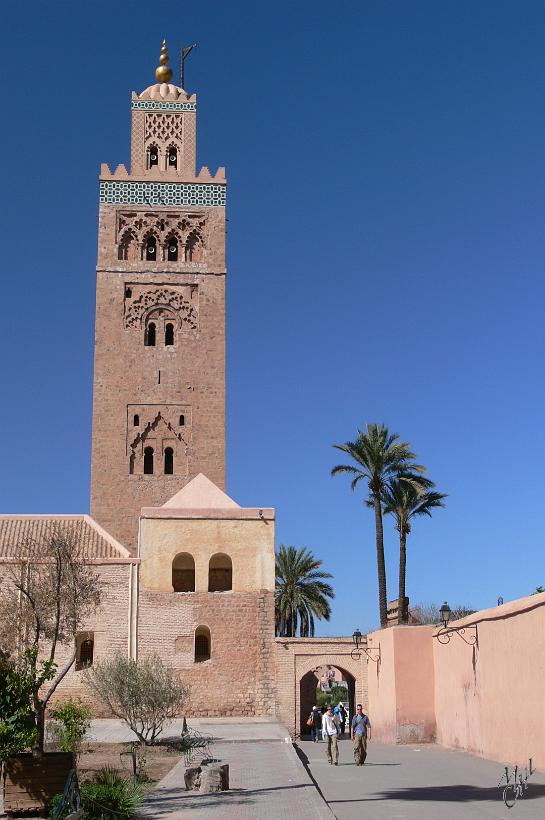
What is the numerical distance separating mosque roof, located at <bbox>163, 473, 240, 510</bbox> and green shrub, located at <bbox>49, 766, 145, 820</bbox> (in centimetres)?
1570

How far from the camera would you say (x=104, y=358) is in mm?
29078

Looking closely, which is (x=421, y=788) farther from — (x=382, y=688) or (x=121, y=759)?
(x=382, y=688)

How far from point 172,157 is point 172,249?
10.9 feet

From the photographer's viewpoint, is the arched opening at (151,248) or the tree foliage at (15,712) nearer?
the tree foliage at (15,712)

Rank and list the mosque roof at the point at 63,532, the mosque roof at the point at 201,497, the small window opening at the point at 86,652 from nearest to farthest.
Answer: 1. the small window opening at the point at 86,652
2. the mosque roof at the point at 63,532
3. the mosque roof at the point at 201,497

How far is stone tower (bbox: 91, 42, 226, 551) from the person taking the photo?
2820cm

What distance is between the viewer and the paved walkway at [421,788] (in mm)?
9297

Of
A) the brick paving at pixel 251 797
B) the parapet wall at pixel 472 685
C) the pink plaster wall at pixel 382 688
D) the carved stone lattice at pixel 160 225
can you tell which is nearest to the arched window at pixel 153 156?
the carved stone lattice at pixel 160 225

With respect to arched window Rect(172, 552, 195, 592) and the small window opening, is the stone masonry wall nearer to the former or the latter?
the small window opening

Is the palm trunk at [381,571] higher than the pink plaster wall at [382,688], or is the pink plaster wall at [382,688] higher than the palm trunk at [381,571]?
the palm trunk at [381,571]

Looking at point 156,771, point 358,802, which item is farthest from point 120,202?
point 358,802

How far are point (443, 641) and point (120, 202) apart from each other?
1881cm

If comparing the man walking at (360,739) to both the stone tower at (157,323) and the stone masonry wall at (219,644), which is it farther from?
the stone tower at (157,323)

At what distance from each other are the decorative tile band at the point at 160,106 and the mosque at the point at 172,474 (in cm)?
3
